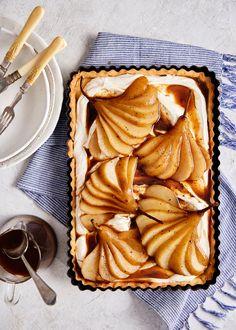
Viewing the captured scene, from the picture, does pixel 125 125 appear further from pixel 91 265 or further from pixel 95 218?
pixel 91 265

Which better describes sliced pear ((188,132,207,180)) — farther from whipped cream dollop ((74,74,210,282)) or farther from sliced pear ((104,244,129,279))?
sliced pear ((104,244,129,279))

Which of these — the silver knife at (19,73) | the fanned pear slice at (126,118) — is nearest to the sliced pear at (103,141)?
the fanned pear slice at (126,118)

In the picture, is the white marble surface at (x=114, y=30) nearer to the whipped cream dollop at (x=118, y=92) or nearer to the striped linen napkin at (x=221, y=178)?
the striped linen napkin at (x=221, y=178)

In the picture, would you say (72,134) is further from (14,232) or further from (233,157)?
(233,157)

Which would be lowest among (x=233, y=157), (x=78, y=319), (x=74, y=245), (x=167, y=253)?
(x=78, y=319)

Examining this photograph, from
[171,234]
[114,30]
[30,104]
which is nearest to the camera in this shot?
[171,234]

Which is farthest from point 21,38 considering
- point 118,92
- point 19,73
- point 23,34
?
point 118,92

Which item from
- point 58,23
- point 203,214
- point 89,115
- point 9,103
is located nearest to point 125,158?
point 89,115
